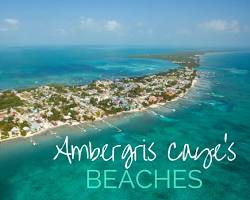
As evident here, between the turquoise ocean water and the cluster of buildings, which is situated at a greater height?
the cluster of buildings

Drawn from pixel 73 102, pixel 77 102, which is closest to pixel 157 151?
pixel 77 102

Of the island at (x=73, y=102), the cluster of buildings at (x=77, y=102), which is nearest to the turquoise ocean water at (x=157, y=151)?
the island at (x=73, y=102)

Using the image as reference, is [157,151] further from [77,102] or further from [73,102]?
[73,102]

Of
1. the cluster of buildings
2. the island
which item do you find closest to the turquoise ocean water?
the island

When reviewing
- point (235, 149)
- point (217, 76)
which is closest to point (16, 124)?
point (235, 149)

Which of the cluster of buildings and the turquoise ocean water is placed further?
the cluster of buildings

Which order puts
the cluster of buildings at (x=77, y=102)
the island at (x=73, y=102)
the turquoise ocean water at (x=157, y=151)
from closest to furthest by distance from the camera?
1. the turquoise ocean water at (x=157, y=151)
2. the island at (x=73, y=102)
3. the cluster of buildings at (x=77, y=102)

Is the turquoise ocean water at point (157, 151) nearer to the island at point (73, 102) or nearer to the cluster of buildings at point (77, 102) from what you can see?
the island at point (73, 102)

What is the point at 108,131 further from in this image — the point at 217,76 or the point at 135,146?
the point at 217,76

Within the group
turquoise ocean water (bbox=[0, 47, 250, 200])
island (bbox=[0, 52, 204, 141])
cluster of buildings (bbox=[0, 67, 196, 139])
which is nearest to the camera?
turquoise ocean water (bbox=[0, 47, 250, 200])

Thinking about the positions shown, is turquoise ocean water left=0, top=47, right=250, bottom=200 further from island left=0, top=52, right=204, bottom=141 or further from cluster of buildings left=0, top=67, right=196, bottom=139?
cluster of buildings left=0, top=67, right=196, bottom=139
